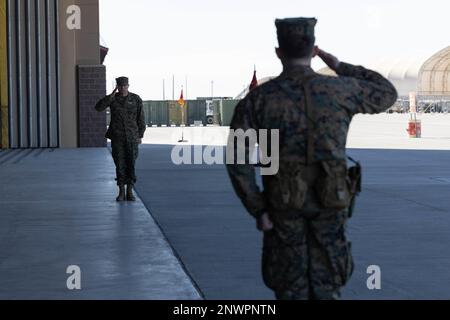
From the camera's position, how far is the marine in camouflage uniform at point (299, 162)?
5402mm

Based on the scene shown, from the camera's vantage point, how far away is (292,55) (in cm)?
548

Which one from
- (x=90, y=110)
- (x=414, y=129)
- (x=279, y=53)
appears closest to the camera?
(x=279, y=53)

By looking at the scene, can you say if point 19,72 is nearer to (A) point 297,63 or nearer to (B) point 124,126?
(B) point 124,126

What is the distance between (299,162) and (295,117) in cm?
25

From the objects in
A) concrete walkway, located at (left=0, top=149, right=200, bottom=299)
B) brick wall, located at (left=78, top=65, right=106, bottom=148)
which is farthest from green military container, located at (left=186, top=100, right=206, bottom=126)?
concrete walkway, located at (left=0, top=149, right=200, bottom=299)

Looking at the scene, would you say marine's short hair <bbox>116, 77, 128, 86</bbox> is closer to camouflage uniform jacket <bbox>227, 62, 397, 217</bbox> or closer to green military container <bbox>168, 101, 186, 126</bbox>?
camouflage uniform jacket <bbox>227, 62, 397, 217</bbox>

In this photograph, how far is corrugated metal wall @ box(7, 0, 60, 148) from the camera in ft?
115

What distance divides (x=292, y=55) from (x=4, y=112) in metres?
30.6

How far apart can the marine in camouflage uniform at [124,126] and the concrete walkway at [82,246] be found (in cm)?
64

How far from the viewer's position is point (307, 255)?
5.42 meters

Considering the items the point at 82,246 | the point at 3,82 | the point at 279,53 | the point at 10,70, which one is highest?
the point at 10,70

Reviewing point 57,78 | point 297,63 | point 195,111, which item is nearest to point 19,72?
point 57,78

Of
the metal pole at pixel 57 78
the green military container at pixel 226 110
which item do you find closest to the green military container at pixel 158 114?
the green military container at pixel 226 110
